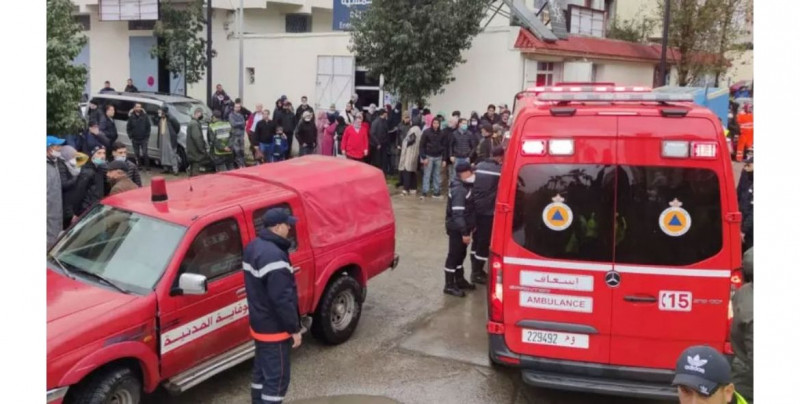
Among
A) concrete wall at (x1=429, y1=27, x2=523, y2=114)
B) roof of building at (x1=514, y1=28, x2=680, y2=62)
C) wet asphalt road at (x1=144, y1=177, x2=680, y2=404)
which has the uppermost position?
roof of building at (x1=514, y1=28, x2=680, y2=62)

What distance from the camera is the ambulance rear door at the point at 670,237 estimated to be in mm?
5090

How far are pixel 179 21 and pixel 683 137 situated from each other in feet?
63.7

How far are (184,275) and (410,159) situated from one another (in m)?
10.0

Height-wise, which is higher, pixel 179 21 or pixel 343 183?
pixel 179 21

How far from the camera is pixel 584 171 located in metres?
5.27

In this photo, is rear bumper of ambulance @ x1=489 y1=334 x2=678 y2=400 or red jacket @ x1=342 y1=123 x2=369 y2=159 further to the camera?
red jacket @ x1=342 y1=123 x2=369 y2=159

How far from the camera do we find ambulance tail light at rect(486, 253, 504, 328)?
215 inches

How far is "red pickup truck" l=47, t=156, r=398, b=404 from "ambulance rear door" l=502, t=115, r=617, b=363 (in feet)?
6.71

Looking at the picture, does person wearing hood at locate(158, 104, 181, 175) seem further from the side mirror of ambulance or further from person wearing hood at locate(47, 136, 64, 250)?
the side mirror of ambulance

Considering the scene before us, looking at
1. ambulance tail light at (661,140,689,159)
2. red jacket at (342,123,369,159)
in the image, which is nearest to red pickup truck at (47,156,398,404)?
ambulance tail light at (661,140,689,159)

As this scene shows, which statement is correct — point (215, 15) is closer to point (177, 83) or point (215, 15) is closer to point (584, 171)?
point (177, 83)

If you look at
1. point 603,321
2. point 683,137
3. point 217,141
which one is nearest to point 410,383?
point 603,321

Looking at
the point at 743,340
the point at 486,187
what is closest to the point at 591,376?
the point at 743,340

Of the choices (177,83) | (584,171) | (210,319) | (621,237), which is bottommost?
(210,319)
